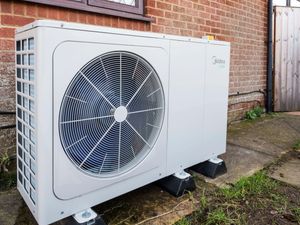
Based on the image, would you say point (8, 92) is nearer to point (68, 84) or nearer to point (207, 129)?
point (68, 84)

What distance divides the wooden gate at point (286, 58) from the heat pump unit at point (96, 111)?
3.49 m

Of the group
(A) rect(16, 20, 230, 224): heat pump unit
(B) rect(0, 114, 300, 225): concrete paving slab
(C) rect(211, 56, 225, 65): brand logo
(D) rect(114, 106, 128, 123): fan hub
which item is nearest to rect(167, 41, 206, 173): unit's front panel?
(A) rect(16, 20, 230, 224): heat pump unit

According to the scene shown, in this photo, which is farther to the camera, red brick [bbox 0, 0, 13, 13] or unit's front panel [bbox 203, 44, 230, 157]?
unit's front panel [bbox 203, 44, 230, 157]

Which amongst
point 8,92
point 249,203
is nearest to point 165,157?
point 249,203

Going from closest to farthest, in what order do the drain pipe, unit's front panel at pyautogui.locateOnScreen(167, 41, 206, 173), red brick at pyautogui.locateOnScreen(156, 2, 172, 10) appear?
unit's front panel at pyautogui.locateOnScreen(167, 41, 206, 173)
red brick at pyautogui.locateOnScreen(156, 2, 172, 10)
the drain pipe

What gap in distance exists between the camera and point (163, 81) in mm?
1626

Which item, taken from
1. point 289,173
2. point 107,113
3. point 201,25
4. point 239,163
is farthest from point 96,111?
point 201,25

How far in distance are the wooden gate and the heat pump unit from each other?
349cm

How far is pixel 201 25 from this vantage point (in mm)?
3205

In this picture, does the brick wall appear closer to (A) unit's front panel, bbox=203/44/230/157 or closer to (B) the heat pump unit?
(B) the heat pump unit

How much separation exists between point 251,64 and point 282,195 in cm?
280

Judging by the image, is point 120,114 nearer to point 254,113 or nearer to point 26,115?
point 26,115

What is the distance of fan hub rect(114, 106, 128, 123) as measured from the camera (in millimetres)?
1407

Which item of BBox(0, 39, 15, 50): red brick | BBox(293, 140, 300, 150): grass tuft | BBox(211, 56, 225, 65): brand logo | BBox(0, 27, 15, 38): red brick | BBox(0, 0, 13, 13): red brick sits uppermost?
BBox(0, 0, 13, 13): red brick
